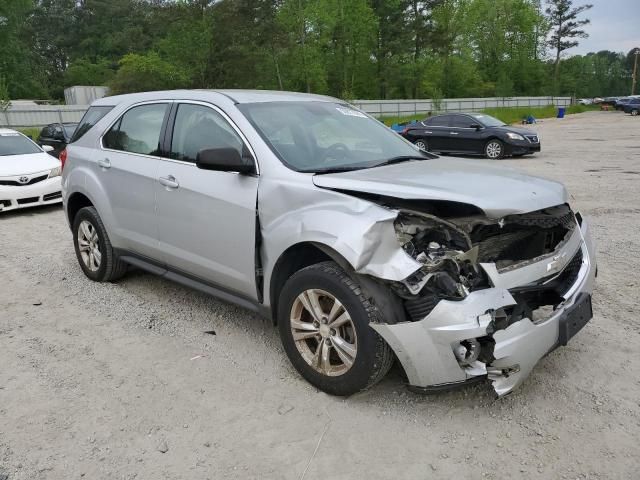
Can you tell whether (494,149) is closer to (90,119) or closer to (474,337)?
(90,119)

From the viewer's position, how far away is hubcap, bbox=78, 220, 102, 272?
5281 millimetres

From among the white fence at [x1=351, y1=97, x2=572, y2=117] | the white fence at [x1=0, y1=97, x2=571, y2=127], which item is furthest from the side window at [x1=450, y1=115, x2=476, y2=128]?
the white fence at [x1=351, y1=97, x2=572, y2=117]

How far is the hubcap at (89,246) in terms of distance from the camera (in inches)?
208

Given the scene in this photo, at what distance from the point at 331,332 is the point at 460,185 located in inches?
44.7

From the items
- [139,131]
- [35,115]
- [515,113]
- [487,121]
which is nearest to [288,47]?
[515,113]

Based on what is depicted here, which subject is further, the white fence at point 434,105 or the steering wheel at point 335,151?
the white fence at point 434,105

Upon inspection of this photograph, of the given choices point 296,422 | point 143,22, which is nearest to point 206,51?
point 143,22

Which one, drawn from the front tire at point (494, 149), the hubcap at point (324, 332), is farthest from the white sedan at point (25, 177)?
the front tire at point (494, 149)

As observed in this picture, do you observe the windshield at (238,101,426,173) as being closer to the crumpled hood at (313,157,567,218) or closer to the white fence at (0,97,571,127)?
the crumpled hood at (313,157,567,218)

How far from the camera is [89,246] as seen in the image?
539cm

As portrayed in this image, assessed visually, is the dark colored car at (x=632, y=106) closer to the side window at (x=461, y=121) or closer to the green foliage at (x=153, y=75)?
the side window at (x=461, y=121)

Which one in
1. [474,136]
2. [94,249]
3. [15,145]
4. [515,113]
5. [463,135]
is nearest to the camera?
[94,249]

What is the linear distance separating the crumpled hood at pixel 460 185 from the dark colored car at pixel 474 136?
13691 mm

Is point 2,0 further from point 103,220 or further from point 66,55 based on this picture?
point 103,220
